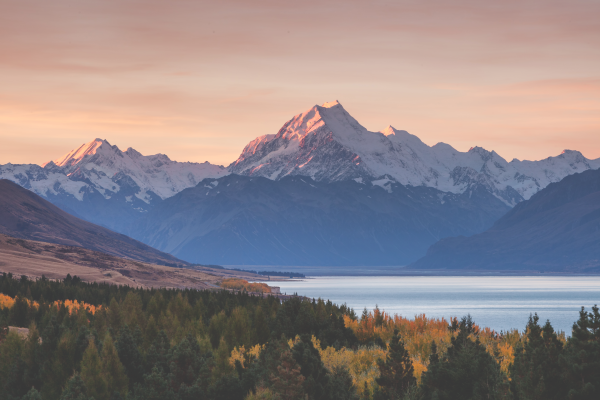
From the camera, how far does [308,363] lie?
33.3 m

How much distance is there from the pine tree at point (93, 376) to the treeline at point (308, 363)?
0.17 ft

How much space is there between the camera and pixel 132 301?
68375 mm

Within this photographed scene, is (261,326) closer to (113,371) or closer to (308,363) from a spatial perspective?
(113,371)

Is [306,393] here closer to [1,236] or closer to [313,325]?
[313,325]

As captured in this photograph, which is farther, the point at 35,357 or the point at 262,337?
the point at 262,337

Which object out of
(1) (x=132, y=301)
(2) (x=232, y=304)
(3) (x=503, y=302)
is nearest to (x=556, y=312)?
(3) (x=503, y=302)

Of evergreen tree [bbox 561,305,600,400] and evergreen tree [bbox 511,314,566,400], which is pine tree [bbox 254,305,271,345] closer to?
evergreen tree [bbox 511,314,566,400]

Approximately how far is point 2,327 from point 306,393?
2474 centimetres

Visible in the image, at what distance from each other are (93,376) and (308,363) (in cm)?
1079

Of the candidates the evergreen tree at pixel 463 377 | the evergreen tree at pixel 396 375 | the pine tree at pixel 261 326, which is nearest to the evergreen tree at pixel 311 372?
the evergreen tree at pixel 396 375

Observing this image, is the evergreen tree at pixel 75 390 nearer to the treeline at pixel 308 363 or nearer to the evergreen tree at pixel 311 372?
the treeline at pixel 308 363

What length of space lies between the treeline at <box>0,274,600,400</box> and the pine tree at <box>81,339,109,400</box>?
5 centimetres

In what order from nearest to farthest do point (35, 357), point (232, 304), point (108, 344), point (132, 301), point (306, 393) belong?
point (306, 393), point (108, 344), point (35, 357), point (132, 301), point (232, 304)

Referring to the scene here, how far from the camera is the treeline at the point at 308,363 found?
30.2 metres
